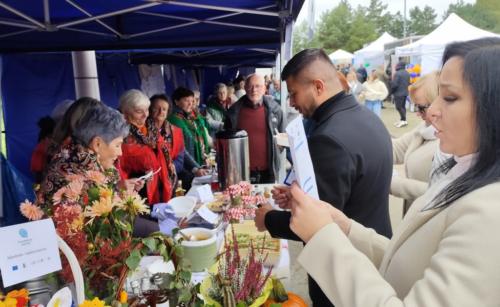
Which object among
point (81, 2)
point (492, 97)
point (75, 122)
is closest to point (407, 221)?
point (492, 97)

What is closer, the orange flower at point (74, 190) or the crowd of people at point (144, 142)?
the orange flower at point (74, 190)

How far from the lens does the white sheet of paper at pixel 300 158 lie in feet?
3.33

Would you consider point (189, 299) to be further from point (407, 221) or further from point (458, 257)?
point (458, 257)

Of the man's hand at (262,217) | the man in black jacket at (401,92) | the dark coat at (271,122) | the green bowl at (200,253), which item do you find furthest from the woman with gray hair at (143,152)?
the man in black jacket at (401,92)

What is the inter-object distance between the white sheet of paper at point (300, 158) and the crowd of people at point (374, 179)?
4 centimetres

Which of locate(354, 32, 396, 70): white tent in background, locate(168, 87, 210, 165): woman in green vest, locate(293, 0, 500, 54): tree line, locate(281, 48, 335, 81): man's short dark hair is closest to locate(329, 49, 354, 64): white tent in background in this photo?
locate(354, 32, 396, 70): white tent in background

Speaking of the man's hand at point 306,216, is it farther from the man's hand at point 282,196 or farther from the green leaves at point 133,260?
the man's hand at point 282,196

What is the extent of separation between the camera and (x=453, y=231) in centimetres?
69

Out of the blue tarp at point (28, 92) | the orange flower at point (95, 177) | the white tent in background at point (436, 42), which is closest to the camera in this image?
the orange flower at point (95, 177)

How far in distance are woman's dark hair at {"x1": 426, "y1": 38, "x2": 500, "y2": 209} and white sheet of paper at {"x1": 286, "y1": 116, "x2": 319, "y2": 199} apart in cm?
39

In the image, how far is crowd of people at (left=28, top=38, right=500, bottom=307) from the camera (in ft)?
2.23

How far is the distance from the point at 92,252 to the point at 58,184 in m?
1.09

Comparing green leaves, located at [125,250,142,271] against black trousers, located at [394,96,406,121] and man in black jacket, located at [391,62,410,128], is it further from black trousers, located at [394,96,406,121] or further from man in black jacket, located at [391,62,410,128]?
black trousers, located at [394,96,406,121]

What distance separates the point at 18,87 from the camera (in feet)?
15.4
